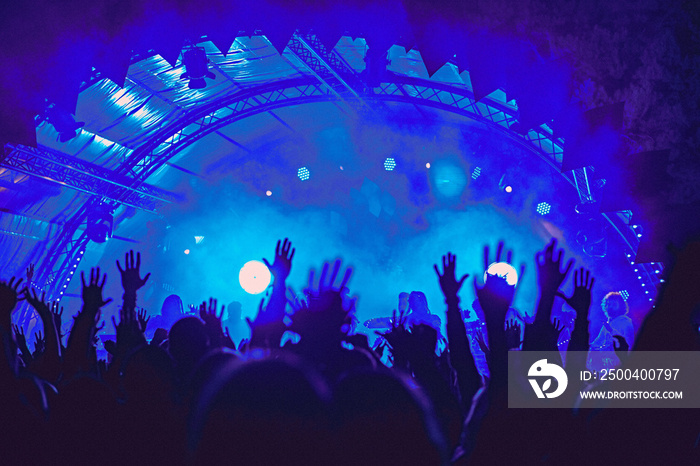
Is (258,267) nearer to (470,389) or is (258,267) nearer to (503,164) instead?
(503,164)

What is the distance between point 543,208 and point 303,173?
6315mm

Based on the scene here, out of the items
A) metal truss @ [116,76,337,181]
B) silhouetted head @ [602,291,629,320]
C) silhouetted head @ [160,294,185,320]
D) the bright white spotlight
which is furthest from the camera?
the bright white spotlight

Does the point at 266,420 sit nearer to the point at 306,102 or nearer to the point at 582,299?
the point at 582,299

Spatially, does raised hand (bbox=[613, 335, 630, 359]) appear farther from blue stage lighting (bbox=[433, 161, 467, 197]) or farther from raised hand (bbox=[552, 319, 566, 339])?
blue stage lighting (bbox=[433, 161, 467, 197])

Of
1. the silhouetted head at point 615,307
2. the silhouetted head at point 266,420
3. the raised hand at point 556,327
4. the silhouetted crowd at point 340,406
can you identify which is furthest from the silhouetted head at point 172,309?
the silhouetted head at point 266,420

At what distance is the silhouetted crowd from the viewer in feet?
2.95

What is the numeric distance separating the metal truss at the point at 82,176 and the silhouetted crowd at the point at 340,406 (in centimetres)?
771

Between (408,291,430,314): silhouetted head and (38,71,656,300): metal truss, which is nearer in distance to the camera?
(408,291,430,314): silhouetted head

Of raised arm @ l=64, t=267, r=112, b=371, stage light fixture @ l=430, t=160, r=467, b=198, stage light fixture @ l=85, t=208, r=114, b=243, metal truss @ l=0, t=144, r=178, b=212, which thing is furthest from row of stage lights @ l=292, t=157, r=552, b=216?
raised arm @ l=64, t=267, r=112, b=371

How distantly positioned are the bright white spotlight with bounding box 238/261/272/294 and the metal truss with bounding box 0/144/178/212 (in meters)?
2.87

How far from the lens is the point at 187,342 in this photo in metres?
1.86

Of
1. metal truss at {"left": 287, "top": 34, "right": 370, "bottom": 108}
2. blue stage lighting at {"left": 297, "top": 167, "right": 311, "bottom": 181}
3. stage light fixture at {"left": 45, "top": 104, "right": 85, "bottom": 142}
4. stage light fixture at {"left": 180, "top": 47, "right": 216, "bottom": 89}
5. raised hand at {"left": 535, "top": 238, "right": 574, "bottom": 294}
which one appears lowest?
raised hand at {"left": 535, "top": 238, "right": 574, "bottom": 294}
